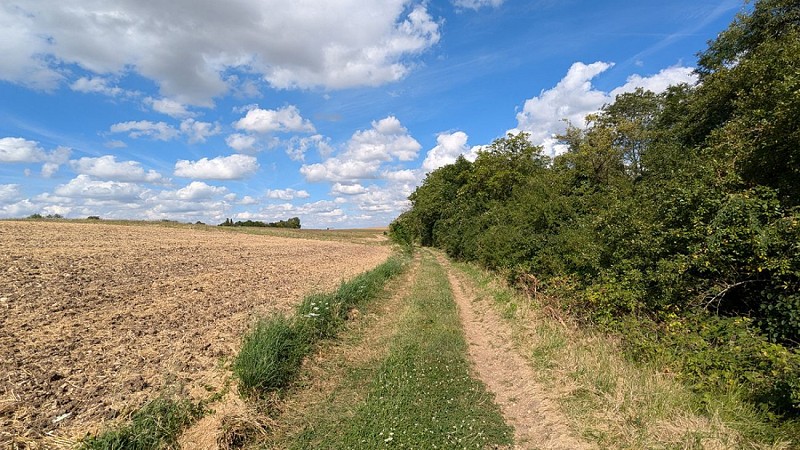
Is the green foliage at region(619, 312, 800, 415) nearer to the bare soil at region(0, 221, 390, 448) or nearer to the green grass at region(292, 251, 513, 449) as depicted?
the green grass at region(292, 251, 513, 449)

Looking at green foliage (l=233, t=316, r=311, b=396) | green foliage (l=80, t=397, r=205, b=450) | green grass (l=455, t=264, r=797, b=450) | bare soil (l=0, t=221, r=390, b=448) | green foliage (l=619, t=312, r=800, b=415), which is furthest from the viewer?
green foliage (l=233, t=316, r=311, b=396)

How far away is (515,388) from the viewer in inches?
249

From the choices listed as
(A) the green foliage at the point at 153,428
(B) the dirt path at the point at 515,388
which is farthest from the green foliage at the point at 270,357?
(B) the dirt path at the point at 515,388

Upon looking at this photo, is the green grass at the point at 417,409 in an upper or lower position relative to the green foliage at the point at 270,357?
lower

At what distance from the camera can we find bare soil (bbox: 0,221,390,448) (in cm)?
450

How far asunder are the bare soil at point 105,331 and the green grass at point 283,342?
60 cm

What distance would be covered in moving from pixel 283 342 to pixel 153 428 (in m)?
2.50

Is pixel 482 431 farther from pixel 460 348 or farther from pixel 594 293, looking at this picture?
pixel 594 293

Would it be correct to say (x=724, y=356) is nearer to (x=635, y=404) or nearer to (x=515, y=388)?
(x=635, y=404)

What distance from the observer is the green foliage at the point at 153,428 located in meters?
3.80

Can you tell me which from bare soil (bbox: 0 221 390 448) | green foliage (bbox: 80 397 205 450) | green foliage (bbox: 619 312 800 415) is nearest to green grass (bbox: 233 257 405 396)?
bare soil (bbox: 0 221 390 448)

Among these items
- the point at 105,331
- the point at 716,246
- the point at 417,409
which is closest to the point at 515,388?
the point at 417,409

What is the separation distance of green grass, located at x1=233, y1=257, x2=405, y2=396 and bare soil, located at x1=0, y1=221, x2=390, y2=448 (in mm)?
602

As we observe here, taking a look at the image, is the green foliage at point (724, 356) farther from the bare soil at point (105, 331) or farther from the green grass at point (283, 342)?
the bare soil at point (105, 331)
